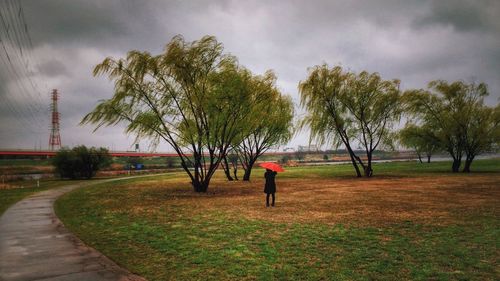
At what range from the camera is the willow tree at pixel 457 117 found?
36.4m

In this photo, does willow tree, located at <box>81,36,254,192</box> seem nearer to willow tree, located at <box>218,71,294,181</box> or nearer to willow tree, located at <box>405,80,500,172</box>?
willow tree, located at <box>218,71,294,181</box>

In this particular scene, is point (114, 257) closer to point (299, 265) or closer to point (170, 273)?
point (170, 273)

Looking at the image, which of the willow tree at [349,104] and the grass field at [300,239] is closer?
the grass field at [300,239]

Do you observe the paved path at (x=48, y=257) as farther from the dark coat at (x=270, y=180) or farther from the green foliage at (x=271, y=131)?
the green foliage at (x=271, y=131)

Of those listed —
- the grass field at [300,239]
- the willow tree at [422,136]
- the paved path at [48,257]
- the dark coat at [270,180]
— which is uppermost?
the willow tree at [422,136]

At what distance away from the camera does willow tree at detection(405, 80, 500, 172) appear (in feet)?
120

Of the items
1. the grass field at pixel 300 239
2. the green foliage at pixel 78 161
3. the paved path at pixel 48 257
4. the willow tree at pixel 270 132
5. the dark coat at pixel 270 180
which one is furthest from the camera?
the green foliage at pixel 78 161

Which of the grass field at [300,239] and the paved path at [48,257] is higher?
the paved path at [48,257]

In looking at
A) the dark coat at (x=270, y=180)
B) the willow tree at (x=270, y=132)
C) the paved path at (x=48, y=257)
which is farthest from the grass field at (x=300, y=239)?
the willow tree at (x=270, y=132)

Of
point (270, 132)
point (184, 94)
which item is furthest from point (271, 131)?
point (184, 94)

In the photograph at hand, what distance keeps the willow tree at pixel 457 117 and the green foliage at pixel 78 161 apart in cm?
4241

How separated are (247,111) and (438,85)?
29245 millimetres

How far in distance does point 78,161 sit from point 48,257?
39.0 metres

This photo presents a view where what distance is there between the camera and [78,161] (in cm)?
4097
